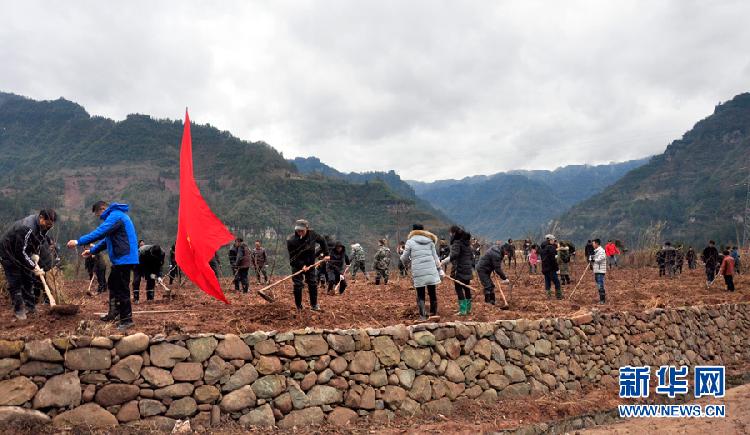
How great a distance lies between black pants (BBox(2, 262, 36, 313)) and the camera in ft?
A: 19.8

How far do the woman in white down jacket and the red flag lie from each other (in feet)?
9.70

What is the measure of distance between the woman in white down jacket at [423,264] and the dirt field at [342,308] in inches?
18.2

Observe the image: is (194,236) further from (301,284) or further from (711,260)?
(711,260)

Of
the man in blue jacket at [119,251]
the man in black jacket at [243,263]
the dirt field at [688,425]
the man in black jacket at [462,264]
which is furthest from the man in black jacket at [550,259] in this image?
the man in blue jacket at [119,251]

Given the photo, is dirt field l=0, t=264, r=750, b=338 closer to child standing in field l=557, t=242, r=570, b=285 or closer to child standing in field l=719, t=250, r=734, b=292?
child standing in field l=719, t=250, r=734, b=292

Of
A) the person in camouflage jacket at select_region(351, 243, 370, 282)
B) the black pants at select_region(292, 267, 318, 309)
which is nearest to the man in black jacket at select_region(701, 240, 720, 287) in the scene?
the person in camouflage jacket at select_region(351, 243, 370, 282)

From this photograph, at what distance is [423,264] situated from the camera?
305 inches

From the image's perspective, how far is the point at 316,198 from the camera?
3329 inches

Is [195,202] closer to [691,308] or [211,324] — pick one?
[211,324]

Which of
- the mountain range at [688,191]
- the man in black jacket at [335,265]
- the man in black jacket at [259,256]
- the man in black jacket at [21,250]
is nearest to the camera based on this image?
the man in black jacket at [21,250]

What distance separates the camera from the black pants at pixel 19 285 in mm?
6035

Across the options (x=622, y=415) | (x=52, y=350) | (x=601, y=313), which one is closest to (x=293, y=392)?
(x=52, y=350)

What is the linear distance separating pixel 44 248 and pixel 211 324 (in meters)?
3.08

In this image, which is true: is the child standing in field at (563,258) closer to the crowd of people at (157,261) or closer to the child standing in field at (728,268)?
the crowd of people at (157,261)
